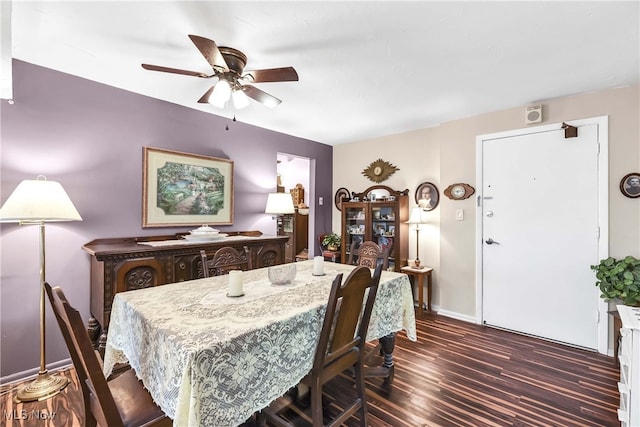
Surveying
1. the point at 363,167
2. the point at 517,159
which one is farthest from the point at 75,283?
the point at 517,159

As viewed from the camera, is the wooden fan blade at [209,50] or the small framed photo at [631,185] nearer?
the wooden fan blade at [209,50]

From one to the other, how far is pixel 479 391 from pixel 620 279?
59.9 inches

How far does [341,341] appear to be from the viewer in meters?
1.49

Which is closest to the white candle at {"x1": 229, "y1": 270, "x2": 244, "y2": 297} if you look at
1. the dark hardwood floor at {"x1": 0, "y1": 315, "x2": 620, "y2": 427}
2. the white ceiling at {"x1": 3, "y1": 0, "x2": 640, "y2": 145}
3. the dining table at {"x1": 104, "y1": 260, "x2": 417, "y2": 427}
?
the dining table at {"x1": 104, "y1": 260, "x2": 417, "y2": 427}

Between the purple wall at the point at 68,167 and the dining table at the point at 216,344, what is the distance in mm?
1255

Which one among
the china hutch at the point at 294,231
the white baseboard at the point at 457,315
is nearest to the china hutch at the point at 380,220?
the white baseboard at the point at 457,315

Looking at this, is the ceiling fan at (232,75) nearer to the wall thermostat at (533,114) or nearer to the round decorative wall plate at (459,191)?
the round decorative wall plate at (459,191)

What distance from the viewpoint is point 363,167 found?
4.54 m

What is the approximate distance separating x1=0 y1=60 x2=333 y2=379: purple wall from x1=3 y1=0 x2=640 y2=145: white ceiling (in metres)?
0.16

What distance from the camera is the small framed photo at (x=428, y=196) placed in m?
3.76

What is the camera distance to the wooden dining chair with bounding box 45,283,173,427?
3.28ft

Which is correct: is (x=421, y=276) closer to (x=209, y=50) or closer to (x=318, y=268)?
(x=318, y=268)

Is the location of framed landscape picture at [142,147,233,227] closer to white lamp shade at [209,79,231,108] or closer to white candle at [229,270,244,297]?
white lamp shade at [209,79,231,108]

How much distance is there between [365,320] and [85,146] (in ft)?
8.74
